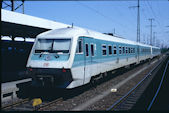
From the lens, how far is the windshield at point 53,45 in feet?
30.0

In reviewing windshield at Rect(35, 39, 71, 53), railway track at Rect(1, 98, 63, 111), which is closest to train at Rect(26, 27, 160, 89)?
windshield at Rect(35, 39, 71, 53)

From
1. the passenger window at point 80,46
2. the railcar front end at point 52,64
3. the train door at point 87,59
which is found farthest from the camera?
the train door at point 87,59

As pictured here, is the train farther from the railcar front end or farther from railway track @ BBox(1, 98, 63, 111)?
railway track @ BBox(1, 98, 63, 111)

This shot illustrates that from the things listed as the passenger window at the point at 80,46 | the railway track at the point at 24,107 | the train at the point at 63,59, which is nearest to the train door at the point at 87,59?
the train at the point at 63,59

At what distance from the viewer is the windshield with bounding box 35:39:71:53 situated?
9154 millimetres

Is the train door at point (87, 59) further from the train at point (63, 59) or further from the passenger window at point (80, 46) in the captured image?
the passenger window at point (80, 46)

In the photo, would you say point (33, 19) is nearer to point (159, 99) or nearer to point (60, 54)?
point (60, 54)

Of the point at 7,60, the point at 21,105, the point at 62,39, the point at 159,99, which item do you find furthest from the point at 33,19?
the point at 159,99

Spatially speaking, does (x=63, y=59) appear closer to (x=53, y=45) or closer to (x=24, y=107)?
(x=53, y=45)

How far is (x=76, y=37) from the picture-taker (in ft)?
30.6

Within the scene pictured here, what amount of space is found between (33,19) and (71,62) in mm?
4863

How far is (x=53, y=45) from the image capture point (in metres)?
9.38

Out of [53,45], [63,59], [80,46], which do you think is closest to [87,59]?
[80,46]

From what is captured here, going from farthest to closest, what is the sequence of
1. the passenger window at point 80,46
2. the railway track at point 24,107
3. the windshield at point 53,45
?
the passenger window at point 80,46 → the windshield at point 53,45 → the railway track at point 24,107
